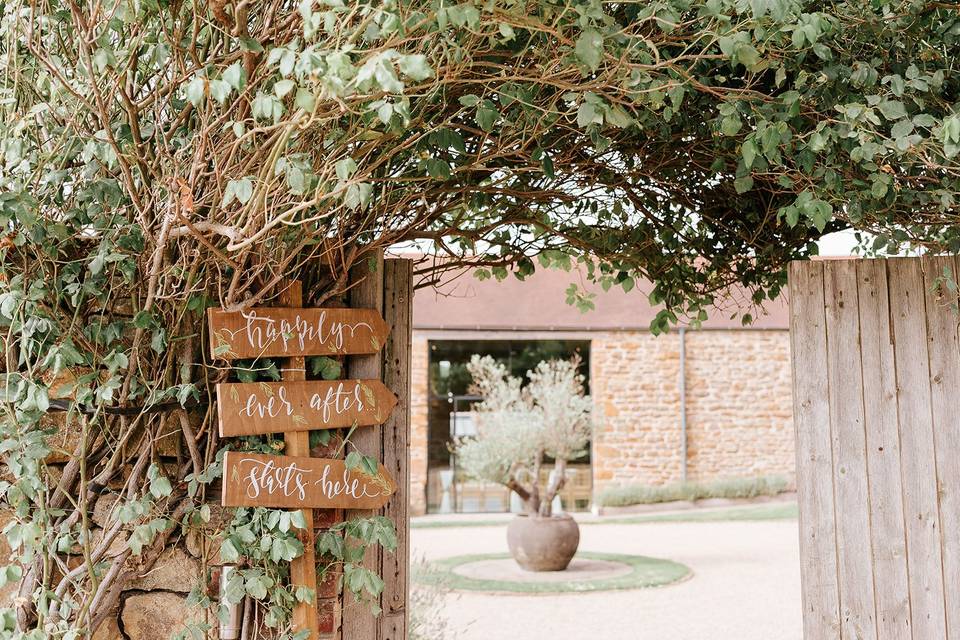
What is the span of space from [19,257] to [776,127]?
217cm

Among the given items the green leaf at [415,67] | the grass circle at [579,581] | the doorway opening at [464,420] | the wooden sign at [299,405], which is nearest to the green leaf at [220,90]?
the green leaf at [415,67]

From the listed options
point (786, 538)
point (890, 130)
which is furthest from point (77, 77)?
point (786, 538)

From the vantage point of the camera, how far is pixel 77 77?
214 centimetres

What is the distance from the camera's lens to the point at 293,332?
2512 mm

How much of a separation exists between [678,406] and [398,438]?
37.9 feet

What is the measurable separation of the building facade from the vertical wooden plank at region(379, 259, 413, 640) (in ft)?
35.0

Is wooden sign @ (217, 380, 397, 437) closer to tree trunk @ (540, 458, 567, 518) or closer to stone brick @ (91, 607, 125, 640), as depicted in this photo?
stone brick @ (91, 607, 125, 640)

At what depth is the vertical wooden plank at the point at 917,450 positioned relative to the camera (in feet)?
8.79

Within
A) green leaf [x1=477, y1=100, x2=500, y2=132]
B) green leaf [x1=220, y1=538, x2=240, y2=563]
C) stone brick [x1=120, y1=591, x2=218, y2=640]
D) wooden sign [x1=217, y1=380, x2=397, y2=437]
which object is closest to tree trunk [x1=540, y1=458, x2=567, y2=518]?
wooden sign [x1=217, y1=380, x2=397, y2=437]

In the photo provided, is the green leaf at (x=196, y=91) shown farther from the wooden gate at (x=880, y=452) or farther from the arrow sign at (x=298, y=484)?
the wooden gate at (x=880, y=452)

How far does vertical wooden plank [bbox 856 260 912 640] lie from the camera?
2689 mm

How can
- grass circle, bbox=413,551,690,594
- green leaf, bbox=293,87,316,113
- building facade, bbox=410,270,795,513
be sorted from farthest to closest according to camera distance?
1. building facade, bbox=410,270,795,513
2. grass circle, bbox=413,551,690,594
3. green leaf, bbox=293,87,316,113

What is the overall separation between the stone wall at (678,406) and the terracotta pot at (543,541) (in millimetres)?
4868

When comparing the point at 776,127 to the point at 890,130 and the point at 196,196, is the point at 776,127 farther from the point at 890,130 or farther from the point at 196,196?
the point at 196,196
